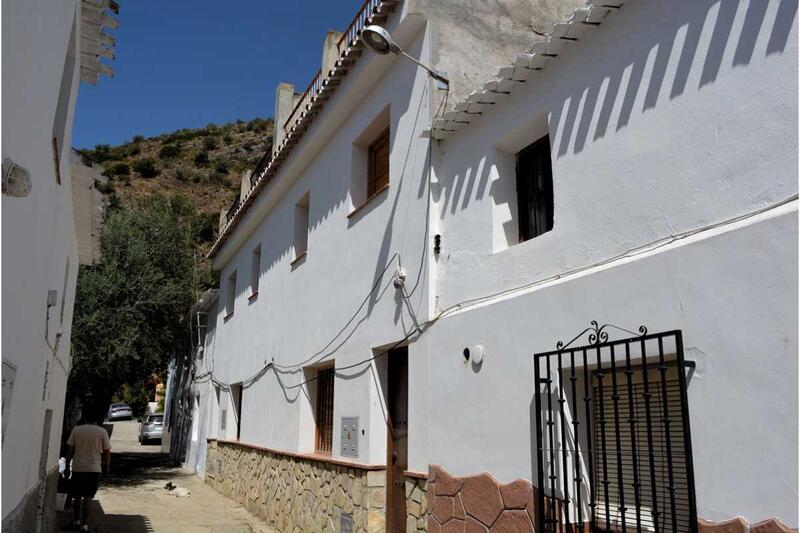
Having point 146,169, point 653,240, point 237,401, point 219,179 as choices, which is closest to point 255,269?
point 237,401

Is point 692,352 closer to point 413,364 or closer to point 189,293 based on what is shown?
point 413,364

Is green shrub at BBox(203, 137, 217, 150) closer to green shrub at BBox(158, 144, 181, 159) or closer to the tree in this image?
green shrub at BBox(158, 144, 181, 159)

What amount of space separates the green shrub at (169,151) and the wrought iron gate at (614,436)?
50.9 meters

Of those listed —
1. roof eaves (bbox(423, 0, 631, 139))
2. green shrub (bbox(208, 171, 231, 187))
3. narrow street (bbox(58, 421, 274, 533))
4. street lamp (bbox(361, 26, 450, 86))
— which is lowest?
narrow street (bbox(58, 421, 274, 533))

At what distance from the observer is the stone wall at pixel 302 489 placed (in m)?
6.95

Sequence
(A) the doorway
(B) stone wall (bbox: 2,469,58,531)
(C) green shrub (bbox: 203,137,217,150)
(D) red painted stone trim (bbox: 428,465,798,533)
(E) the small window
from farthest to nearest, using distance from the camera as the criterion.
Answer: (C) green shrub (bbox: 203,137,217,150)
(E) the small window
(A) the doorway
(D) red painted stone trim (bbox: 428,465,798,533)
(B) stone wall (bbox: 2,469,58,531)

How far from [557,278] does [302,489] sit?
5.55 meters

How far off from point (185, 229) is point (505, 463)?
1583 centimetres

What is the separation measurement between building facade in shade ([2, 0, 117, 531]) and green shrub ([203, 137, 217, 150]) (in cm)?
4694

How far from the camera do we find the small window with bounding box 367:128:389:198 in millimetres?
8078

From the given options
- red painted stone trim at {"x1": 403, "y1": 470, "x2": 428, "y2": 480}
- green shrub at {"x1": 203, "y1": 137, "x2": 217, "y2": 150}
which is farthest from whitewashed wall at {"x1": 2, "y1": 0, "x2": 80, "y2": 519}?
green shrub at {"x1": 203, "y1": 137, "x2": 217, "y2": 150}

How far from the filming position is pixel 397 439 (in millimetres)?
7051

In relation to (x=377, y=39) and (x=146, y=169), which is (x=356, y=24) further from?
(x=146, y=169)

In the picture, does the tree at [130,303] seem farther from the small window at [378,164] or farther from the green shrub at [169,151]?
the green shrub at [169,151]
